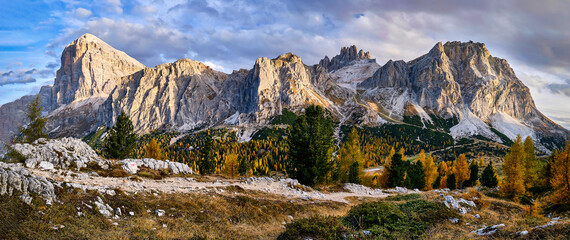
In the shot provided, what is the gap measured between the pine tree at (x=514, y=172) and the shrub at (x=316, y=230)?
4173cm

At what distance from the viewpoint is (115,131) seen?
57562 mm

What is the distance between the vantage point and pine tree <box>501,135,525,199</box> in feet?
125

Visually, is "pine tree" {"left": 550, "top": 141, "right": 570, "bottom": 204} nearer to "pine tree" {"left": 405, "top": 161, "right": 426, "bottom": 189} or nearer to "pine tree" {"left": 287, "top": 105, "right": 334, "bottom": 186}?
"pine tree" {"left": 287, "top": 105, "right": 334, "bottom": 186}

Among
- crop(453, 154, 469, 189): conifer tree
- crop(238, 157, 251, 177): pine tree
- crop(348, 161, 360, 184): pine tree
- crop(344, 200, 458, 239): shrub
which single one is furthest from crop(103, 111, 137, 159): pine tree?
crop(453, 154, 469, 189): conifer tree

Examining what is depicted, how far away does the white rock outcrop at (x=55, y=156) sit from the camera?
2044 cm

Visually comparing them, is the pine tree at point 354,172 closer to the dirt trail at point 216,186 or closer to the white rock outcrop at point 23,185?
the dirt trail at point 216,186

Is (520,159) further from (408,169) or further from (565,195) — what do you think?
(408,169)

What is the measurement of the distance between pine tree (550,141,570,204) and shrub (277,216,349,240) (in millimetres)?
24081

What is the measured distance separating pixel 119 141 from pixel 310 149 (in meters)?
44.5

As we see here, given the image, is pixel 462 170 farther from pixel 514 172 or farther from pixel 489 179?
pixel 514 172

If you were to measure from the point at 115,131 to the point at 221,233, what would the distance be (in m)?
57.1

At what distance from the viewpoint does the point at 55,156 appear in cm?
2203

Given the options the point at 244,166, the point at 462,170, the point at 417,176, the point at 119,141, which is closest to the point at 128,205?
the point at 119,141

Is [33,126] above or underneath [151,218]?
above
